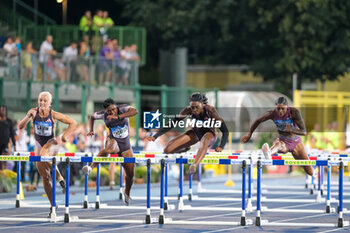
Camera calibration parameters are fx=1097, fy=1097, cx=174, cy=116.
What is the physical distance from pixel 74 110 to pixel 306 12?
36.1ft

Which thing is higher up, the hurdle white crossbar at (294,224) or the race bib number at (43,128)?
the race bib number at (43,128)

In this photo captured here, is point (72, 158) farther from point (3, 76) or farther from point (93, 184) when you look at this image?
point (3, 76)

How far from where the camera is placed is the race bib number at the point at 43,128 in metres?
18.4

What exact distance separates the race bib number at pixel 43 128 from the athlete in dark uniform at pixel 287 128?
3.24 meters

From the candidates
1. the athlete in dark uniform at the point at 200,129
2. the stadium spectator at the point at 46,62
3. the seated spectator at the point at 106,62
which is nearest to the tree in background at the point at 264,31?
the seated spectator at the point at 106,62

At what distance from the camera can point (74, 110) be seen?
33.8m

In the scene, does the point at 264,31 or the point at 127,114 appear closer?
the point at 127,114

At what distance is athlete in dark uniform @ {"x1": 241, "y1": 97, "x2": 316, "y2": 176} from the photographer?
1802cm

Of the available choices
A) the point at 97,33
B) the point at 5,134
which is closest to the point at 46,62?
the point at 97,33

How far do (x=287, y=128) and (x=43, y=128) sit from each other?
4.08 meters

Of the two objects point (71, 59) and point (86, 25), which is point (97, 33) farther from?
point (71, 59)

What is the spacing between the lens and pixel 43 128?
725 inches

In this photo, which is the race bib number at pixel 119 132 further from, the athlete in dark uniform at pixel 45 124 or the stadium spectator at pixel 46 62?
the stadium spectator at pixel 46 62

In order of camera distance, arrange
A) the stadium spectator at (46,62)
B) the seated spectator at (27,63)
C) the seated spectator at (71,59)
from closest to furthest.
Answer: the seated spectator at (27,63) < the stadium spectator at (46,62) < the seated spectator at (71,59)
